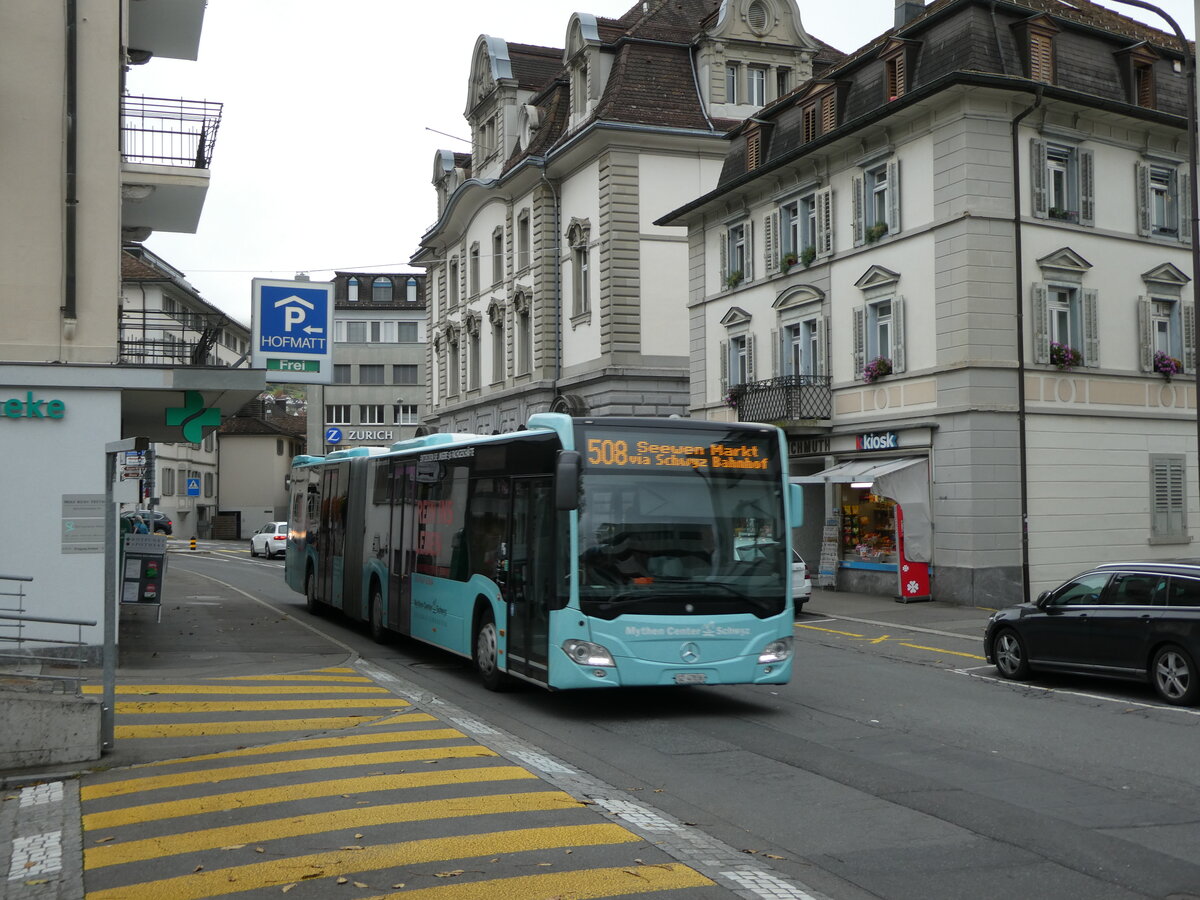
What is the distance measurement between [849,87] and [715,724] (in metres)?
21.4

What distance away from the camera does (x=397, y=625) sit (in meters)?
18.9

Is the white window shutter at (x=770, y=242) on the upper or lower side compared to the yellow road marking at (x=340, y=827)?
upper

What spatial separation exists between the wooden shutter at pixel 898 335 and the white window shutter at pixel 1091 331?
3883 mm

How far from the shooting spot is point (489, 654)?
48.6ft

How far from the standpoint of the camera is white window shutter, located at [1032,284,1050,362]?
2708 cm

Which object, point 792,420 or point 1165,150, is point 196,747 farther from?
point 1165,150

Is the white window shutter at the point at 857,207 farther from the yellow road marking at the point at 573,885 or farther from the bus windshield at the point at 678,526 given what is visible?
the yellow road marking at the point at 573,885

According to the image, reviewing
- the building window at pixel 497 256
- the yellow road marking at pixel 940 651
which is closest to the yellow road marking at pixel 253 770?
the yellow road marking at pixel 940 651

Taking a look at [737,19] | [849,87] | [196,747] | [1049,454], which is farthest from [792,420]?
[196,747]

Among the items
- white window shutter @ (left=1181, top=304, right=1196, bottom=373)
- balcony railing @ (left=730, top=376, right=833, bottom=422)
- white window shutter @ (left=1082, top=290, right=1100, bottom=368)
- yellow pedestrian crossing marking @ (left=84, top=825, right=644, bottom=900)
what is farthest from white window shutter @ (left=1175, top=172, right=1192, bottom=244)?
yellow pedestrian crossing marking @ (left=84, top=825, right=644, bottom=900)

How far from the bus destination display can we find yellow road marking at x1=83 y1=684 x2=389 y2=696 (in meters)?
4.25

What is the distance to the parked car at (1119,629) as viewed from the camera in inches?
556

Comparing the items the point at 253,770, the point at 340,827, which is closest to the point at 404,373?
the point at 253,770

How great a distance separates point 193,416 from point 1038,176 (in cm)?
1793
